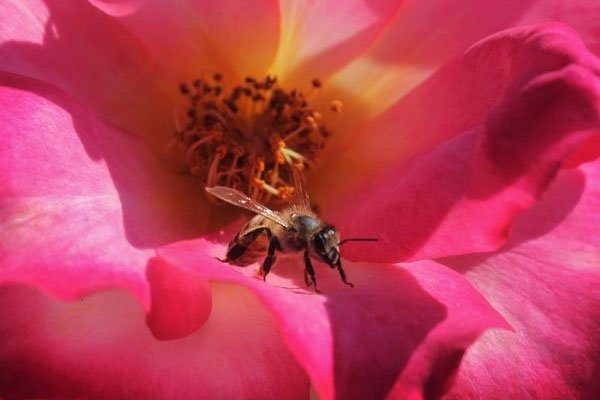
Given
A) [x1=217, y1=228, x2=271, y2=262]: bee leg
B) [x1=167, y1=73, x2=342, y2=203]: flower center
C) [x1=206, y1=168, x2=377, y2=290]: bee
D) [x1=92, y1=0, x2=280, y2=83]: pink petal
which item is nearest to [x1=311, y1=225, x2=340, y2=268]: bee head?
[x1=206, y1=168, x2=377, y2=290]: bee

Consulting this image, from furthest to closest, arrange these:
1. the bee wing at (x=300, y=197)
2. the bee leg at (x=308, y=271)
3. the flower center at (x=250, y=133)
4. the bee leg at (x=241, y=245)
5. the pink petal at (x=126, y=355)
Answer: the flower center at (x=250, y=133) < the bee wing at (x=300, y=197) < the bee leg at (x=241, y=245) < the bee leg at (x=308, y=271) < the pink petal at (x=126, y=355)

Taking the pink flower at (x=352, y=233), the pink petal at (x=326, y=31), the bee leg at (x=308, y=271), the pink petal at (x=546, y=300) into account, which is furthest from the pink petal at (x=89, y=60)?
the pink petal at (x=546, y=300)

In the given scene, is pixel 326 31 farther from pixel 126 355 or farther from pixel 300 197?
pixel 126 355

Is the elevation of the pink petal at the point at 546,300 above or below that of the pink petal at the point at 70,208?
above

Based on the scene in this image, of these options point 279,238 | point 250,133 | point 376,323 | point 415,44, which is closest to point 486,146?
point 376,323

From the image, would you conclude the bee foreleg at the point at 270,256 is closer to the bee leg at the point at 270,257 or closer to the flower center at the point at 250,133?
the bee leg at the point at 270,257

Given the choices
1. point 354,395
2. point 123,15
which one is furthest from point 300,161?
point 354,395

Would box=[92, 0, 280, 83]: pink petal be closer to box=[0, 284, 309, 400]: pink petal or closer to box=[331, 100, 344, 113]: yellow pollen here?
box=[331, 100, 344, 113]: yellow pollen
